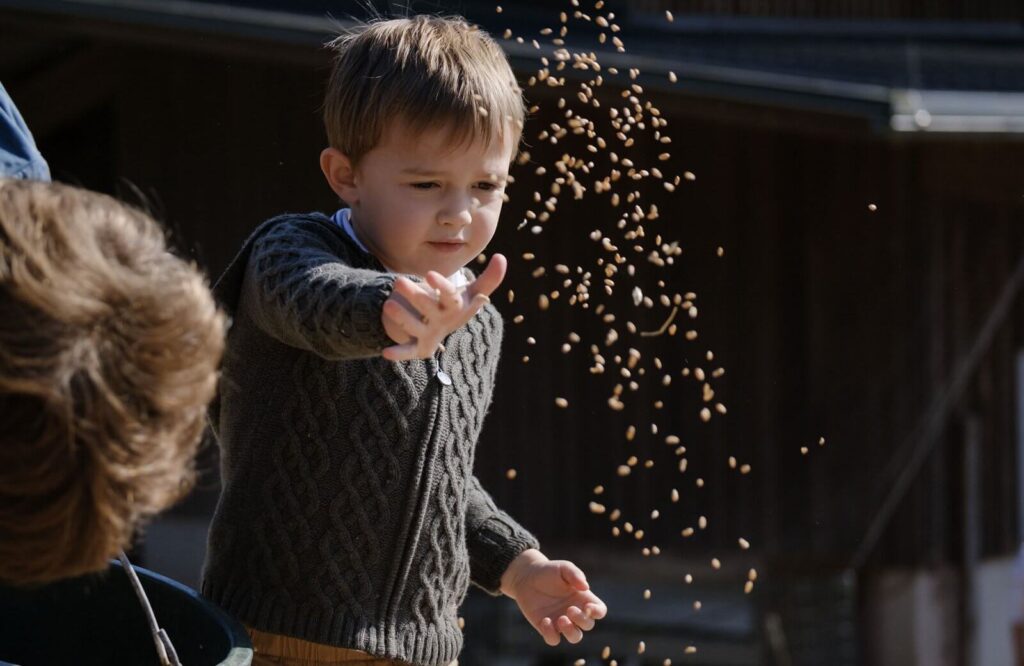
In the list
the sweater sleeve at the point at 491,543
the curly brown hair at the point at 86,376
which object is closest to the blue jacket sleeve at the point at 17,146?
the curly brown hair at the point at 86,376

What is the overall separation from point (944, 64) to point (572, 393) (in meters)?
2.18

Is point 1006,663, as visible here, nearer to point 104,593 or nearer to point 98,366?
point 104,593

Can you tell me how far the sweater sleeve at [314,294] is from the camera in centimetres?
164

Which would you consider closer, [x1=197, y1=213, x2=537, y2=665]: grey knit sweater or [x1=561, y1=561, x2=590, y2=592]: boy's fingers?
[x1=197, y1=213, x2=537, y2=665]: grey knit sweater

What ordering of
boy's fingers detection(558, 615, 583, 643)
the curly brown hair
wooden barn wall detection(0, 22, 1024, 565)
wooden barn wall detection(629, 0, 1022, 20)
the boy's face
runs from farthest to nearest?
wooden barn wall detection(629, 0, 1022, 20)
wooden barn wall detection(0, 22, 1024, 565)
boy's fingers detection(558, 615, 583, 643)
the boy's face
the curly brown hair

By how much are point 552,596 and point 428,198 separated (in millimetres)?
598

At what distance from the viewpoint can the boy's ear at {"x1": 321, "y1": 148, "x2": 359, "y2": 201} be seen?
6.89 ft

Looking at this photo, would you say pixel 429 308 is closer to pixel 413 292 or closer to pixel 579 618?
pixel 413 292

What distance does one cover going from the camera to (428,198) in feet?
6.62

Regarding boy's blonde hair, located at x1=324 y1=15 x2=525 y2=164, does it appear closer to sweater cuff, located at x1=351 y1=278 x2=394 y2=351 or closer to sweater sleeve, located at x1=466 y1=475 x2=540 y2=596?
sweater cuff, located at x1=351 y1=278 x2=394 y2=351

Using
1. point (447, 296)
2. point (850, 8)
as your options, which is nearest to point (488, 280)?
point (447, 296)

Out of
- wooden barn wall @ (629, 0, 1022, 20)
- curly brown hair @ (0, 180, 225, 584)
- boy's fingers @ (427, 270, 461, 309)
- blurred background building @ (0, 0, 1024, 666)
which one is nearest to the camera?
curly brown hair @ (0, 180, 225, 584)

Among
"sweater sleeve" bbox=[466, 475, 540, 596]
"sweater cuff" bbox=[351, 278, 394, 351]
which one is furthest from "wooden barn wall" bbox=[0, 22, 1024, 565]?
"sweater cuff" bbox=[351, 278, 394, 351]

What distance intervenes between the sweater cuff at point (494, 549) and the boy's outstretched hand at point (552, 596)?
0.01 m
